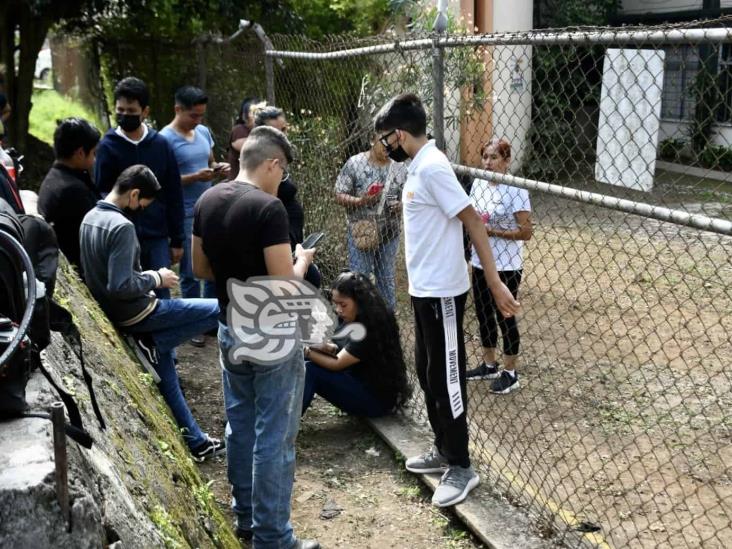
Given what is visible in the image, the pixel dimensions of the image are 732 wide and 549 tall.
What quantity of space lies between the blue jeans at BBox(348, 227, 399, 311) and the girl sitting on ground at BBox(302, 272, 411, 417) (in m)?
0.97

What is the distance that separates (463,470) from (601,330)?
3.12 meters

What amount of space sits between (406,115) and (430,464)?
1.82 m

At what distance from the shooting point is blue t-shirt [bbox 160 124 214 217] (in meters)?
6.59

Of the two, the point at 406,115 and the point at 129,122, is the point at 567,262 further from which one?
the point at 129,122

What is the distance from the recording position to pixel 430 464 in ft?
14.5

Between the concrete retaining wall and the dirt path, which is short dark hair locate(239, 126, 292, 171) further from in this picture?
the dirt path

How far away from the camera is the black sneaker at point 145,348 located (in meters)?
4.69

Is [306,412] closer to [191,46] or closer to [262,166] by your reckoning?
[262,166]

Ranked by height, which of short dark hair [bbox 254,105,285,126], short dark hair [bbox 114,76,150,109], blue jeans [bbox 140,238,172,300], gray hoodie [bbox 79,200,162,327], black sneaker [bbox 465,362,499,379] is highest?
short dark hair [bbox 114,76,150,109]

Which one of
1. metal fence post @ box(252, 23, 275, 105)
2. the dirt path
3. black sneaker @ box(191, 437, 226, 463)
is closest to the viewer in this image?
the dirt path

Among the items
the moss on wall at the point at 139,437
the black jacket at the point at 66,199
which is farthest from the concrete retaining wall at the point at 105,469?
the black jacket at the point at 66,199

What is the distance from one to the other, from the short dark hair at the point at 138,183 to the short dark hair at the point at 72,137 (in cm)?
49

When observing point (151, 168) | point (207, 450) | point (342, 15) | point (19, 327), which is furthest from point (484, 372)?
point (342, 15)

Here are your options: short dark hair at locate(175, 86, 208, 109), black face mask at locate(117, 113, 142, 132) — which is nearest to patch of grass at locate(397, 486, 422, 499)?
black face mask at locate(117, 113, 142, 132)
